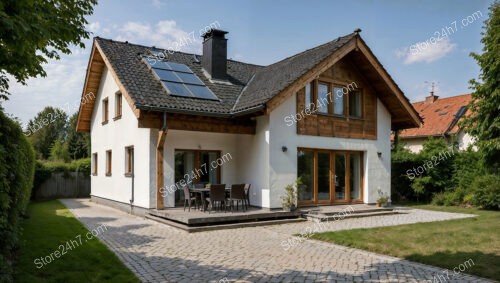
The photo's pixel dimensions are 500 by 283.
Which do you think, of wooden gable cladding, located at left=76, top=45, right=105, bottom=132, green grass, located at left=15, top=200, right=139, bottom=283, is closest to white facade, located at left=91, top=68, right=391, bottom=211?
wooden gable cladding, located at left=76, top=45, right=105, bottom=132

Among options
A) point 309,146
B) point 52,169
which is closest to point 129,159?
point 309,146

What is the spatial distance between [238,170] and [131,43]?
25.3 ft

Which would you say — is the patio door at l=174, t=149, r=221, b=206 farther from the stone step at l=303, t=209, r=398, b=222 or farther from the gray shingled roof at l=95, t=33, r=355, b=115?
the stone step at l=303, t=209, r=398, b=222

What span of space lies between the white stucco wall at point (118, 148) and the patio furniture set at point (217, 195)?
1.47 meters

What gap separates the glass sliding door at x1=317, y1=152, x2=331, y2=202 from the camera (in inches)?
593

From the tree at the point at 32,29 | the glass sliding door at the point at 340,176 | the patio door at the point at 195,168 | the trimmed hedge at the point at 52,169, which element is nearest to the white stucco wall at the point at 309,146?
the glass sliding door at the point at 340,176

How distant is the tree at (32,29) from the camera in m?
3.97

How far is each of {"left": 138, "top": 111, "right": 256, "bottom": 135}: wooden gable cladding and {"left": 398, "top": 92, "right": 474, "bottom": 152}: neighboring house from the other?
17.5 meters

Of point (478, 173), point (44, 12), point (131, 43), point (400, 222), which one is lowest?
point (400, 222)

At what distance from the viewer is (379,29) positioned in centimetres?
1209

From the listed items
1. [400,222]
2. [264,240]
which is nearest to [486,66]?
[400,222]

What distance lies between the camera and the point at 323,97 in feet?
49.6

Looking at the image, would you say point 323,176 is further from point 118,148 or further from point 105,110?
point 105,110

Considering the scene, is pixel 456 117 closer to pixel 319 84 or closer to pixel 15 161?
pixel 319 84
